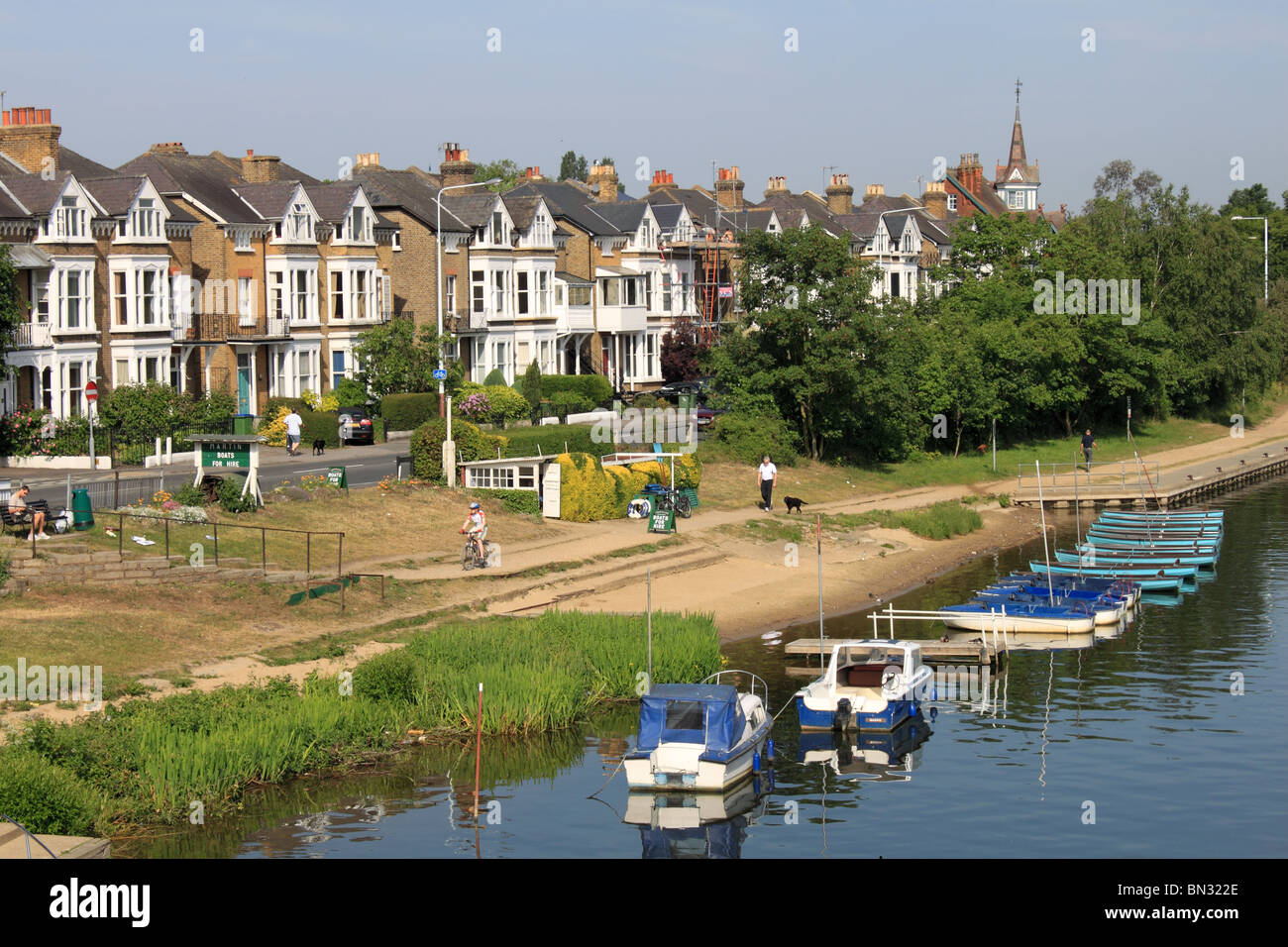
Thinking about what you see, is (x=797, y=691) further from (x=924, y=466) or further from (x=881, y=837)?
(x=924, y=466)

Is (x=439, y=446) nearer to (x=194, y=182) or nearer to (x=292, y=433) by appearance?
(x=292, y=433)

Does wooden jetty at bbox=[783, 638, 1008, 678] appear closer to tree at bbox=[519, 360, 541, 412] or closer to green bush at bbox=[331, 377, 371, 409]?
green bush at bbox=[331, 377, 371, 409]

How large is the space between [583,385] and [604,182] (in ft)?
90.1

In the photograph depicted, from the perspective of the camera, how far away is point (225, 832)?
24609mm

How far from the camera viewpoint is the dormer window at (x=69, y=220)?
Answer: 58.5m

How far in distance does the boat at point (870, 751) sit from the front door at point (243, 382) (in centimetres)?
4236

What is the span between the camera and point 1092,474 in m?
73.8

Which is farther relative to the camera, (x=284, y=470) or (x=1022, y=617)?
(x=284, y=470)

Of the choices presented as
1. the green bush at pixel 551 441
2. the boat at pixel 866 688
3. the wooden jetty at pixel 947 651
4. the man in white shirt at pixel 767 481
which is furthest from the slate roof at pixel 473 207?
the boat at pixel 866 688

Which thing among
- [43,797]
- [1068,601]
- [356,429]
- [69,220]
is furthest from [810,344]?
[43,797]

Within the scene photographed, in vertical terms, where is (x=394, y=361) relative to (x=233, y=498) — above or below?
above

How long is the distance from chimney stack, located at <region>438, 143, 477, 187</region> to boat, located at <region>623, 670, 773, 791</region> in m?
61.7

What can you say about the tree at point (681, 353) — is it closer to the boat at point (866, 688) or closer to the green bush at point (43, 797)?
the boat at point (866, 688)

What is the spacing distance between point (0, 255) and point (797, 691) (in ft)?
115
